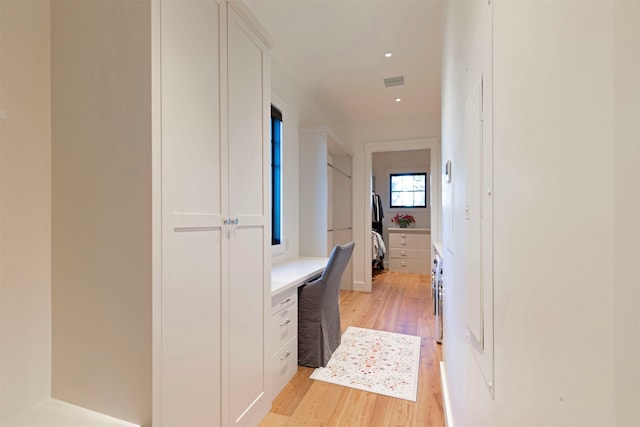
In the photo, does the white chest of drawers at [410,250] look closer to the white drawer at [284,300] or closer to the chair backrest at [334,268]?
the chair backrest at [334,268]

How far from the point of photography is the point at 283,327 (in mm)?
2133

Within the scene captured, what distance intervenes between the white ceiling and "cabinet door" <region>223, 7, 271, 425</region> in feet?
2.80

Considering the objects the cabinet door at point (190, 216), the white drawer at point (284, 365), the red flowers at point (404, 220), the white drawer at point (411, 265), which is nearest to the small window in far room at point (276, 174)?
the white drawer at point (284, 365)

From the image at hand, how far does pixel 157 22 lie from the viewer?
1072 millimetres

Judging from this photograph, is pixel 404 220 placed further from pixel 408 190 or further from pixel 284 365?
pixel 284 365

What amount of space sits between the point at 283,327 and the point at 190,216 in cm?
123

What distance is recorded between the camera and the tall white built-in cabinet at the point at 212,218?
1.14 m

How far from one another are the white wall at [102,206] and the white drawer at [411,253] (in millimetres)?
5771

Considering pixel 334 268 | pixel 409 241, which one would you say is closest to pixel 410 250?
pixel 409 241

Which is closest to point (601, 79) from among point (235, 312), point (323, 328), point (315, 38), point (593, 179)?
point (593, 179)

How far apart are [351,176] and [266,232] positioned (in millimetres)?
3262

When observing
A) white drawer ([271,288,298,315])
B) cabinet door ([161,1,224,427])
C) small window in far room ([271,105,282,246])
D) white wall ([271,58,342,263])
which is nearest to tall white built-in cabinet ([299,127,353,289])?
white wall ([271,58,342,263])

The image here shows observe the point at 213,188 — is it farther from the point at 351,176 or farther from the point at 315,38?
the point at 351,176

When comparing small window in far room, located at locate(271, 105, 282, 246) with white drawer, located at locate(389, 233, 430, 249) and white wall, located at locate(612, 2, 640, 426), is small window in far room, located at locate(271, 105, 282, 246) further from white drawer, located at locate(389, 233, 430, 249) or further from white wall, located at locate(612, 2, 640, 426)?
white drawer, located at locate(389, 233, 430, 249)
